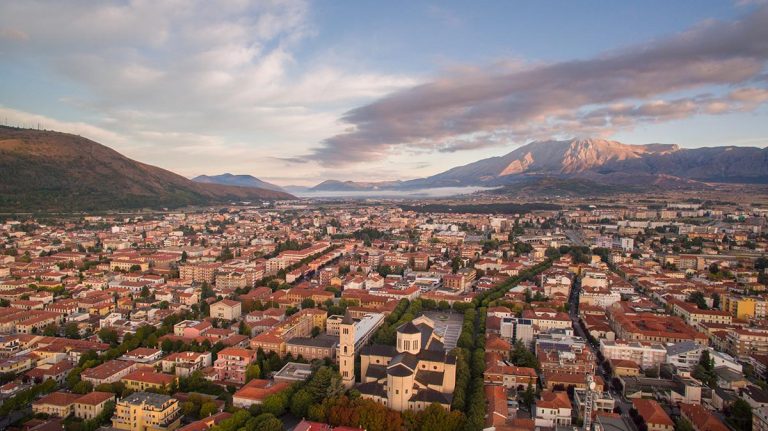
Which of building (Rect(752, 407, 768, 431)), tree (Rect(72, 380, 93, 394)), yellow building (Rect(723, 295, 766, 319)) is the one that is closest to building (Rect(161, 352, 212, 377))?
Answer: tree (Rect(72, 380, 93, 394))

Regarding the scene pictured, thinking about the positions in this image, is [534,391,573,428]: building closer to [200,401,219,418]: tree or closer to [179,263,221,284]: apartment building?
[200,401,219,418]: tree

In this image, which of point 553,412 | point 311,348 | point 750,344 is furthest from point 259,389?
point 750,344

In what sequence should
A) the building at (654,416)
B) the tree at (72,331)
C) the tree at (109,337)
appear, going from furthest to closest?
the tree at (72,331) → the tree at (109,337) → the building at (654,416)

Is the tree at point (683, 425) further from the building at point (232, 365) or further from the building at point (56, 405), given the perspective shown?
the building at point (56, 405)

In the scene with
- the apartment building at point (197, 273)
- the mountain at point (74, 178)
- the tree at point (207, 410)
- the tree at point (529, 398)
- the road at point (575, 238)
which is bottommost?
the tree at point (529, 398)

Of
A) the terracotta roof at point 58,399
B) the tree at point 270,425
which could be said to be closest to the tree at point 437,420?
the tree at point 270,425

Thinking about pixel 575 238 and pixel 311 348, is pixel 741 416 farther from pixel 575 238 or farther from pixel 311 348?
pixel 575 238

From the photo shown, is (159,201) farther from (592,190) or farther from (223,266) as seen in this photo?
(592,190)
